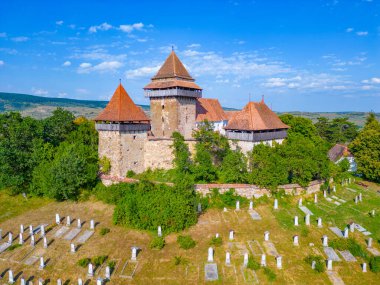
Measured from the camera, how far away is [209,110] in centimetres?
3553

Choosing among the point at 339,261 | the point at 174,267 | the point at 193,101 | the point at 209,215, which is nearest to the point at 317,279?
the point at 339,261

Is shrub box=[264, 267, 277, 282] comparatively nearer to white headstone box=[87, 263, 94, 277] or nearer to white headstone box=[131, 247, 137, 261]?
white headstone box=[131, 247, 137, 261]

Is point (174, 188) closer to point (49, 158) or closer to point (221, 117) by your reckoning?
point (49, 158)

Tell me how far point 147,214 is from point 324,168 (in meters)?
15.9

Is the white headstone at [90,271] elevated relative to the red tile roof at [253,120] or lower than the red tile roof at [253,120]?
lower

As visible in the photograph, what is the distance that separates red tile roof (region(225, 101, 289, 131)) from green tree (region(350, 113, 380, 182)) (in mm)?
10018

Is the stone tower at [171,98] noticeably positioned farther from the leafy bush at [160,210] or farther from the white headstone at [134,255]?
the white headstone at [134,255]

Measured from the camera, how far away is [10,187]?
26.5 m

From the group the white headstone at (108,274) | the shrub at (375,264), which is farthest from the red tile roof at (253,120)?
the white headstone at (108,274)

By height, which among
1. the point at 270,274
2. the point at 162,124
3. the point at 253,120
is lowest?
the point at 270,274

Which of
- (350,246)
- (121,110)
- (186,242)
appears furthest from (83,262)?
(350,246)

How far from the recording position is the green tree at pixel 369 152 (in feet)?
96.6

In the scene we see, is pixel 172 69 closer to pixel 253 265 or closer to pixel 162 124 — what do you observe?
pixel 162 124

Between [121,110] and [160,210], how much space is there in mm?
10869
